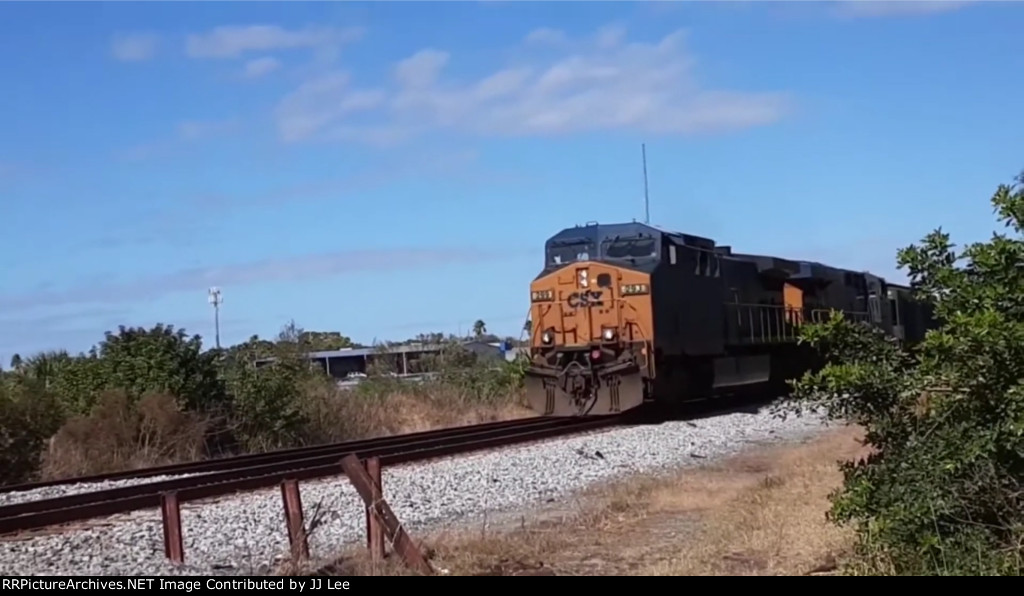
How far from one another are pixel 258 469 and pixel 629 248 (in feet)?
33.4

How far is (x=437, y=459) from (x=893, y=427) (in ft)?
27.6

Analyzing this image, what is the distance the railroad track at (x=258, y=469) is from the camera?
1023 centimetres

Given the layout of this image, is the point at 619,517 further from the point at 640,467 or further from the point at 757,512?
the point at 640,467

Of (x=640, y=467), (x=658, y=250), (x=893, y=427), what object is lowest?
(x=640, y=467)

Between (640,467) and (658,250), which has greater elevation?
(658,250)

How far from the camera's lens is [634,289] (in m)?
21.1

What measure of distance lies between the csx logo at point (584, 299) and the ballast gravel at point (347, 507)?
10.8 ft

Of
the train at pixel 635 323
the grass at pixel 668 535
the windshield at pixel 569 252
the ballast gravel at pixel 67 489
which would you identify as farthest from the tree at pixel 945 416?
the windshield at pixel 569 252
